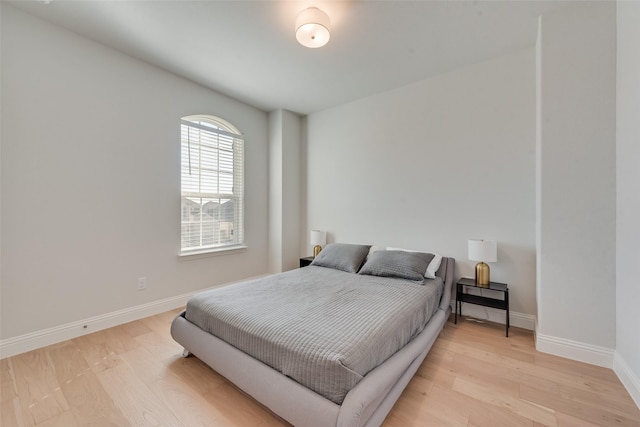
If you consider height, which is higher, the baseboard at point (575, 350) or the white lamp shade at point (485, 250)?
the white lamp shade at point (485, 250)

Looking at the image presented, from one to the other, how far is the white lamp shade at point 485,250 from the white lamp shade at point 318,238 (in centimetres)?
200

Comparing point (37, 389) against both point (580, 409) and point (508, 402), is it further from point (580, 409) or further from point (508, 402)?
point (580, 409)

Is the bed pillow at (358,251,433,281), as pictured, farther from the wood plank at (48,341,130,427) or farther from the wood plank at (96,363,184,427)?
the wood plank at (48,341,130,427)

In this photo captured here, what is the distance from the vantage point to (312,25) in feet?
6.59

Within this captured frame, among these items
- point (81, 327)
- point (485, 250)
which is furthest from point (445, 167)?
point (81, 327)

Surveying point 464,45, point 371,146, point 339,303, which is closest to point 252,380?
point 339,303

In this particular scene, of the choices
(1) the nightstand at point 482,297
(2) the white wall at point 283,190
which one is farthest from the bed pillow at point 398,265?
(2) the white wall at point 283,190

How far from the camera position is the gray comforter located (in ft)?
4.31

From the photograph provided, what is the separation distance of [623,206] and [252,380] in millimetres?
2690

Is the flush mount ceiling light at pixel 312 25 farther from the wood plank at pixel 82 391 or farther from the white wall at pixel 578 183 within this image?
the wood plank at pixel 82 391

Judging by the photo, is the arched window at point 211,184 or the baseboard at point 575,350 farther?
the arched window at point 211,184

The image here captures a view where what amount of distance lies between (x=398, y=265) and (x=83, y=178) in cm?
316

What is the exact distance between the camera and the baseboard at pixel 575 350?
195 centimetres

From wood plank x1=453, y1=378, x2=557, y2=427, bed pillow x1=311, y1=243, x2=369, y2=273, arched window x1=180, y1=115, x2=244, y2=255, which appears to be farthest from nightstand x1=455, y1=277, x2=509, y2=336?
arched window x1=180, y1=115, x2=244, y2=255
